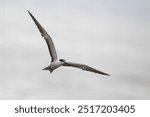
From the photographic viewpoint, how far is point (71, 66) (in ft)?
205

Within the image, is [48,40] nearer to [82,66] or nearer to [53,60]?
[53,60]

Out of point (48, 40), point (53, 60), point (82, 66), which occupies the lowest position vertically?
point (82, 66)

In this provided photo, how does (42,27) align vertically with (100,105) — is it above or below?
above

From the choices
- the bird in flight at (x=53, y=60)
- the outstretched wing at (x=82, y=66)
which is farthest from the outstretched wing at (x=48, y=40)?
the outstretched wing at (x=82, y=66)

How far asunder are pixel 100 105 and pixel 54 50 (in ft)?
15.1

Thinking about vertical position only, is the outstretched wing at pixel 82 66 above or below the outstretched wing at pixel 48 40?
below

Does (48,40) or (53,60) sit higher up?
(48,40)

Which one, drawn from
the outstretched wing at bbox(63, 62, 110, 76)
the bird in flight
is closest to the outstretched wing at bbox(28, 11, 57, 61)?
the bird in flight

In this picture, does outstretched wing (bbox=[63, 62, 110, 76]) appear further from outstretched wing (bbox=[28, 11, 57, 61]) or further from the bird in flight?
outstretched wing (bbox=[28, 11, 57, 61])

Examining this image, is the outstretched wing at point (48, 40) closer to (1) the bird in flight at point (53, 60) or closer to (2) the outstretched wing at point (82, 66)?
(1) the bird in flight at point (53, 60)

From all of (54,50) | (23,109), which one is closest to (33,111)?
(23,109)

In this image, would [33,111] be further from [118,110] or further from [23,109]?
[118,110]

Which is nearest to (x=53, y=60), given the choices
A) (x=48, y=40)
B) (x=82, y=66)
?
(x=48, y=40)

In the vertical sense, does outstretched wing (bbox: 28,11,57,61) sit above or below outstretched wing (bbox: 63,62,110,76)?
above
